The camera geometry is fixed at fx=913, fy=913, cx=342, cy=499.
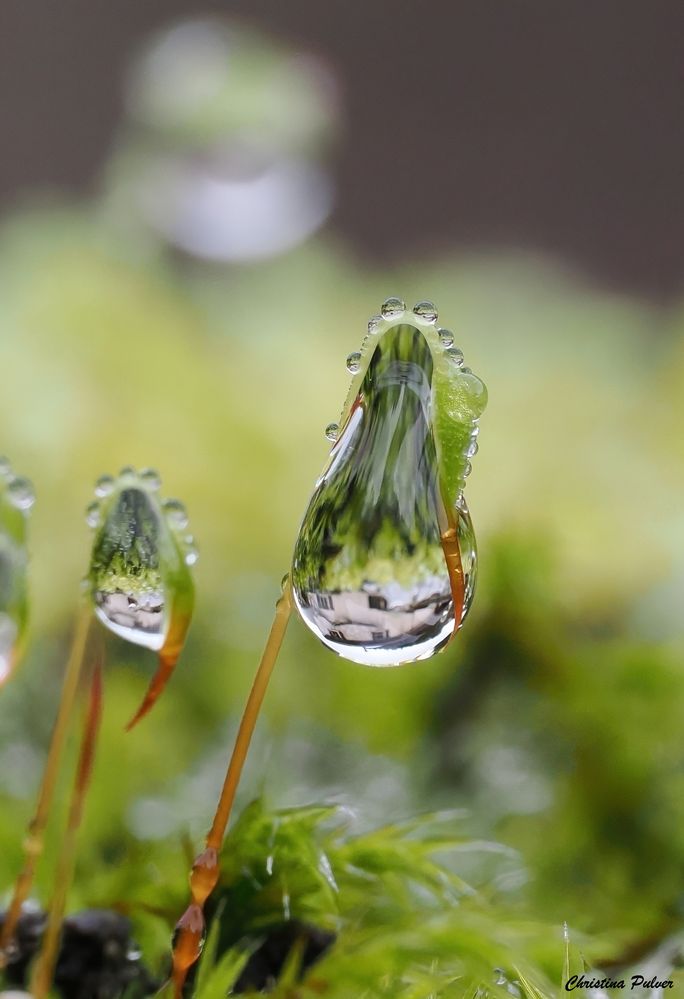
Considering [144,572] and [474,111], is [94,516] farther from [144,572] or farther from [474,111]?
[474,111]

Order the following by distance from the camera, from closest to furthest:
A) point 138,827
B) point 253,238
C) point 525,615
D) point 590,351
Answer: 1. point 138,827
2. point 525,615
3. point 590,351
4. point 253,238

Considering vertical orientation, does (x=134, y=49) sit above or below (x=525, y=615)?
above

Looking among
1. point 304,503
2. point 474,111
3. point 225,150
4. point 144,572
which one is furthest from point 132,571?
point 474,111

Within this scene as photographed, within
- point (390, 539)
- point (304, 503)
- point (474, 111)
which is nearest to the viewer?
point (390, 539)

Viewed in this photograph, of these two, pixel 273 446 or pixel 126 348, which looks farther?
pixel 126 348

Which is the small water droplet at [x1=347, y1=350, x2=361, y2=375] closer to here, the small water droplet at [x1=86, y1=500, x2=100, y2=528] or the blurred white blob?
the small water droplet at [x1=86, y1=500, x2=100, y2=528]

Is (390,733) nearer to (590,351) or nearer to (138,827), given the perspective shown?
(138,827)

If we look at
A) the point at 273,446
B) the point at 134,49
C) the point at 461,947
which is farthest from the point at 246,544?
the point at 134,49

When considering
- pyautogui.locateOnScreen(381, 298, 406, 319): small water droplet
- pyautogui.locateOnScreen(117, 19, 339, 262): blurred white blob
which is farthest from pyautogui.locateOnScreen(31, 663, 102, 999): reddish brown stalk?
pyautogui.locateOnScreen(117, 19, 339, 262): blurred white blob
